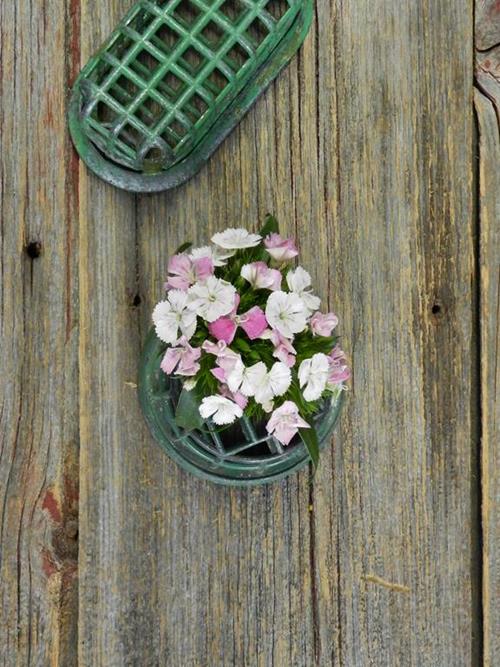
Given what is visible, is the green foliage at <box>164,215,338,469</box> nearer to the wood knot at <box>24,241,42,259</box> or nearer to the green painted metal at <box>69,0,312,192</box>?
the green painted metal at <box>69,0,312,192</box>

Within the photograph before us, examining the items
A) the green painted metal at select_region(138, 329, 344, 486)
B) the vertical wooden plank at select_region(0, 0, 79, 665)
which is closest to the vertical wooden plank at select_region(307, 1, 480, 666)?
the green painted metal at select_region(138, 329, 344, 486)

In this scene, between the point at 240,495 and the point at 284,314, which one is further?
the point at 240,495

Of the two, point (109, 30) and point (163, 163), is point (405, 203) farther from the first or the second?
point (109, 30)

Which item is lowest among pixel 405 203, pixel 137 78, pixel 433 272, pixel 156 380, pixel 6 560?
pixel 6 560

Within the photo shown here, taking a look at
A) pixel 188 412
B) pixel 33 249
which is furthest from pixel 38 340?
pixel 188 412

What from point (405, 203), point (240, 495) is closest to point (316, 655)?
point (240, 495)

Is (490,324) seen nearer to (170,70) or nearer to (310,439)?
(310,439)

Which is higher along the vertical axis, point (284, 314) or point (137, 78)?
point (137, 78)
